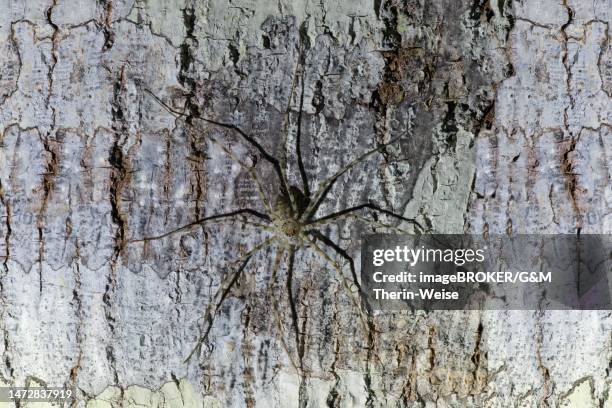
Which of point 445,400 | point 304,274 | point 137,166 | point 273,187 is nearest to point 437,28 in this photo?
point 273,187

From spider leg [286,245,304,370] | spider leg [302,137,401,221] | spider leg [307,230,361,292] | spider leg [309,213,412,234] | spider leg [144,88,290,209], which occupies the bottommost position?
spider leg [286,245,304,370]

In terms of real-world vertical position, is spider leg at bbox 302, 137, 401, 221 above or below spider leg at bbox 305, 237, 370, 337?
above

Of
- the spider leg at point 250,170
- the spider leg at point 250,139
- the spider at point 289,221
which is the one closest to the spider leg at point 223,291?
the spider at point 289,221

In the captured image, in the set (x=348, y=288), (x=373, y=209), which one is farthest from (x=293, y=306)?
(x=373, y=209)

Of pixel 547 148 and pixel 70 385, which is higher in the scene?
pixel 547 148

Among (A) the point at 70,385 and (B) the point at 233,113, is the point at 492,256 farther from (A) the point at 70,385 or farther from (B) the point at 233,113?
(A) the point at 70,385

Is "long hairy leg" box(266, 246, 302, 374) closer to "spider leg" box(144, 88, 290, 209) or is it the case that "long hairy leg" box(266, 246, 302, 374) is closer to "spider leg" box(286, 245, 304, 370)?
"spider leg" box(286, 245, 304, 370)

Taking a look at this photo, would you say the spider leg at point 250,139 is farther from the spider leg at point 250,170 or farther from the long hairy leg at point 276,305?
the long hairy leg at point 276,305

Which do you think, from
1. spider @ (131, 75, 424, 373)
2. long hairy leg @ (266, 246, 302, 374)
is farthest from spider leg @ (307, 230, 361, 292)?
long hairy leg @ (266, 246, 302, 374)
